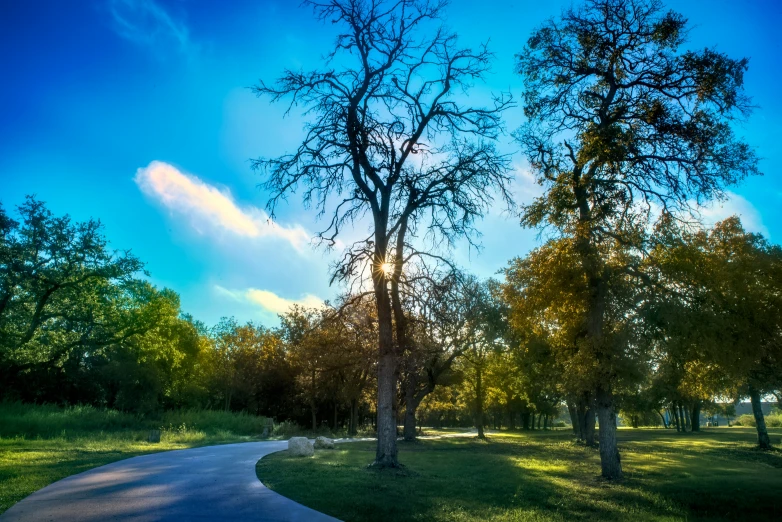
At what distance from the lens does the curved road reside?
24.2 feet

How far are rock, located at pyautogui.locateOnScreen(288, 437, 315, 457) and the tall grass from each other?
14195 mm

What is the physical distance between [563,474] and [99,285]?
34538 millimetres

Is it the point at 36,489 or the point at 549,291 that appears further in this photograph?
the point at 549,291

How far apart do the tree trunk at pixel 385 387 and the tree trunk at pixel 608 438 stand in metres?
6.53

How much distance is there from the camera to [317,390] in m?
41.6

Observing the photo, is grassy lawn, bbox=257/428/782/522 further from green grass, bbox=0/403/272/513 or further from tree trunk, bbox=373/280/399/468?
green grass, bbox=0/403/272/513

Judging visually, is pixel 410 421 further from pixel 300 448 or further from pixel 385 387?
pixel 385 387

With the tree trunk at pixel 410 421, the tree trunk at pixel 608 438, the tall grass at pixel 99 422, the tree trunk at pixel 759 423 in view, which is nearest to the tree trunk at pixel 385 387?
the tree trunk at pixel 608 438

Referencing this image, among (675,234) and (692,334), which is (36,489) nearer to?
(692,334)

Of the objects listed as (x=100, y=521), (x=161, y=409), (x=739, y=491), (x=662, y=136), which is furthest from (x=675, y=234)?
(x=161, y=409)

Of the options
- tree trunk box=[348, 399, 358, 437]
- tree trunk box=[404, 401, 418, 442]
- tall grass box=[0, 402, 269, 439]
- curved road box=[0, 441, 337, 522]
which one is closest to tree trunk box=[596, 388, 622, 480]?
curved road box=[0, 441, 337, 522]

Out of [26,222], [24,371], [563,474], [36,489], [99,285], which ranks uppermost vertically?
[26,222]

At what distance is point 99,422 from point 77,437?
8.20 metres

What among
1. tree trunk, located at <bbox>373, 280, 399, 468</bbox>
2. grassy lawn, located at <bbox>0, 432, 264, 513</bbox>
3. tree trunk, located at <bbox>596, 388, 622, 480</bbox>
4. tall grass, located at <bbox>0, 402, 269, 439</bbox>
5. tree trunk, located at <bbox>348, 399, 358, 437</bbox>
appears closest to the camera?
grassy lawn, located at <bbox>0, 432, 264, 513</bbox>
